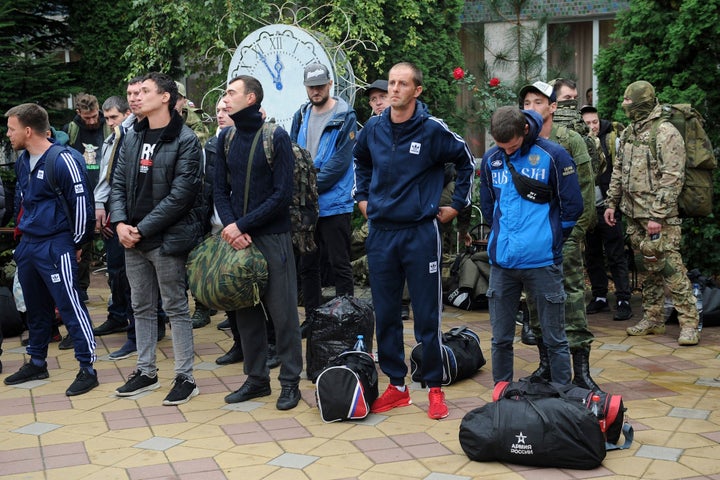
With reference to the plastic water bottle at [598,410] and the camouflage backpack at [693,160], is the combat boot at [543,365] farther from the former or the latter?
the camouflage backpack at [693,160]

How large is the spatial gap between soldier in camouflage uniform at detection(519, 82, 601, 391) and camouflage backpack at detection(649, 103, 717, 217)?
5.24ft

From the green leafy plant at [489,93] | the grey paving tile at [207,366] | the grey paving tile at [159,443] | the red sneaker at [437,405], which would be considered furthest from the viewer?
the green leafy plant at [489,93]

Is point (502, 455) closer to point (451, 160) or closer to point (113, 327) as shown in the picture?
point (451, 160)

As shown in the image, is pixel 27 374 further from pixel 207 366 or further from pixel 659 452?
pixel 659 452

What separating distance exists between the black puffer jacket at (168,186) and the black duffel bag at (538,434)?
2.35 meters

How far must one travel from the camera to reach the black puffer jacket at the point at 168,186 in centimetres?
586

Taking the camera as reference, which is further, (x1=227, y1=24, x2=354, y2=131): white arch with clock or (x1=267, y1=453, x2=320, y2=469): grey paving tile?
(x1=227, y1=24, x2=354, y2=131): white arch with clock

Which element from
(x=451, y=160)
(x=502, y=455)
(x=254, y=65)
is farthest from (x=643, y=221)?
(x=254, y=65)

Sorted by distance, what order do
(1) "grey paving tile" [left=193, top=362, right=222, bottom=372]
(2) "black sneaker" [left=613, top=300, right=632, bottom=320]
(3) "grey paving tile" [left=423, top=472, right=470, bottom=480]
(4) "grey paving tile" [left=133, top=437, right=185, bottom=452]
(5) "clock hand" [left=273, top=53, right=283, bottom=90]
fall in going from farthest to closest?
1. (5) "clock hand" [left=273, top=53, right=283, bottom=90]
2. (2) "black sneaker" [left=613, top=300, right=632, bottom=320]
3. (1) "grey paving tile" [left=193, top=362, right=222, bottom=372]
4. (4) "grey paving tile" [left=133, top=437, right=185, bottom=452]
5. (3) "grey paving tile" [left=423, top=472, right=470, bottom=480]

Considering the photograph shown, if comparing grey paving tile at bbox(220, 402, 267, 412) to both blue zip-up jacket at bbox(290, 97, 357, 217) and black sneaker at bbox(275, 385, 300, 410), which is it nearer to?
black sneaker at bbox(275, 385, 300, 410)

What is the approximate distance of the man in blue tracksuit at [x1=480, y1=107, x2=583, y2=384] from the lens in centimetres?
529

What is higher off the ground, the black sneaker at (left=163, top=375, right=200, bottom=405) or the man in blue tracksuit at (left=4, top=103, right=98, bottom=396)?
the man in blue tracksuit at (left=4, top=103, right=98, bottom=396)

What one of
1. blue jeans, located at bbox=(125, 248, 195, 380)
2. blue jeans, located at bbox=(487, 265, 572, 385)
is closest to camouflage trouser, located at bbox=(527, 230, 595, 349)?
blue jeans, located at bbox=(487, 265, 572, 385)

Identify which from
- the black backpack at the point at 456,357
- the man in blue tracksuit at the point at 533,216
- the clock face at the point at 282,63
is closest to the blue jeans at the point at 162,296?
the black backpack at the point at 456,357
